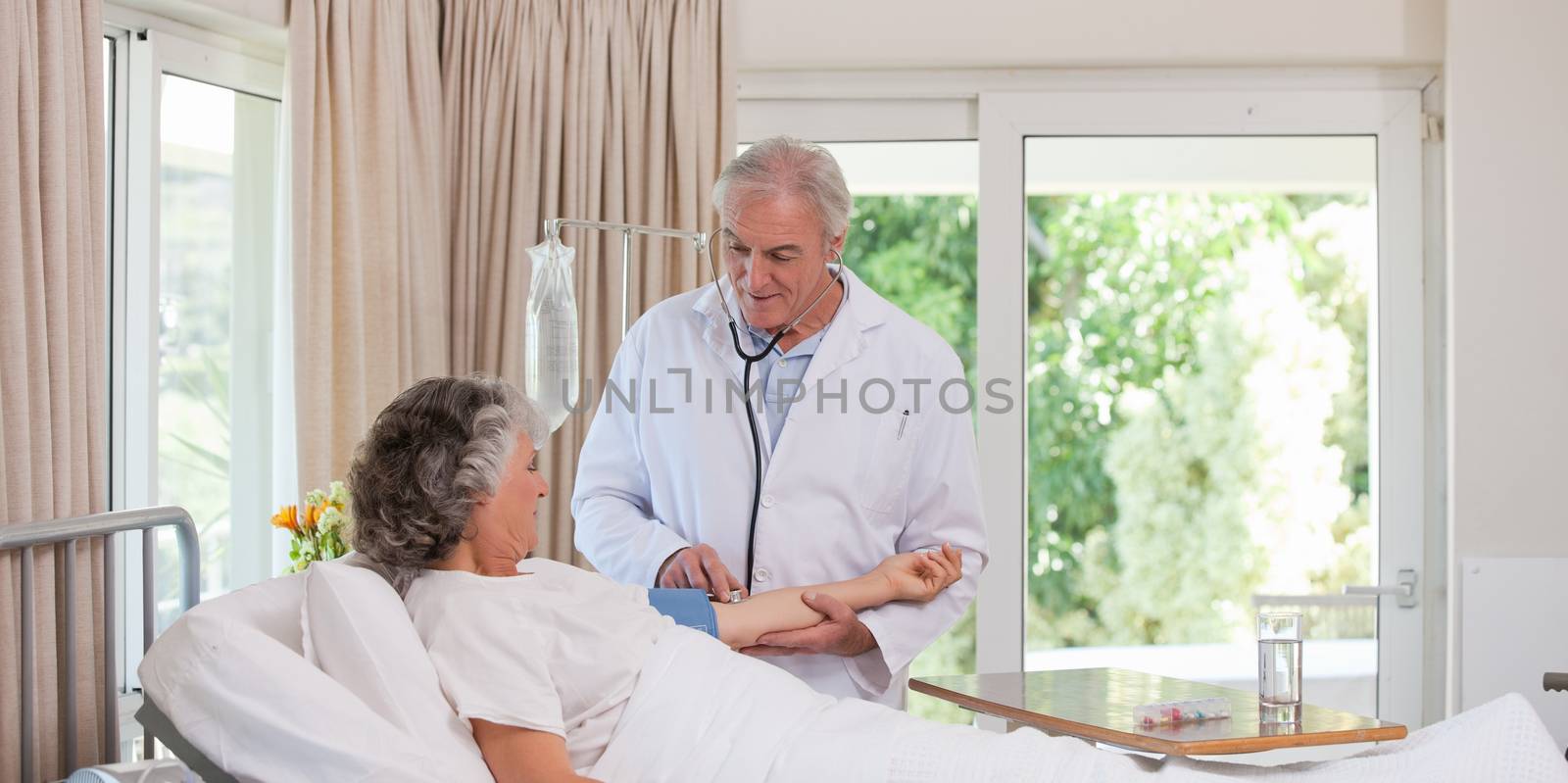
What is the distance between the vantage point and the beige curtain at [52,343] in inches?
86.0

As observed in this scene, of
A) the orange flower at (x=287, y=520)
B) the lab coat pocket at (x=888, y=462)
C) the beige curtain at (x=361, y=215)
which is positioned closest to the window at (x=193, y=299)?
the beige curtain at (x=361, y=215)

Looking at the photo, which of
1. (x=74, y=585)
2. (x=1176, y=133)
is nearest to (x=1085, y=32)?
(x=1176, y=133)

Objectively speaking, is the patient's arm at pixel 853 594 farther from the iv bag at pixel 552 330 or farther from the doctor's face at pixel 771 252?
the iv bag at pixel 552 330

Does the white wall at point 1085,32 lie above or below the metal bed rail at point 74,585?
above

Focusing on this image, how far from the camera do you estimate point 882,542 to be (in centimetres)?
228

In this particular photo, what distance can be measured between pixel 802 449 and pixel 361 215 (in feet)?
4.57

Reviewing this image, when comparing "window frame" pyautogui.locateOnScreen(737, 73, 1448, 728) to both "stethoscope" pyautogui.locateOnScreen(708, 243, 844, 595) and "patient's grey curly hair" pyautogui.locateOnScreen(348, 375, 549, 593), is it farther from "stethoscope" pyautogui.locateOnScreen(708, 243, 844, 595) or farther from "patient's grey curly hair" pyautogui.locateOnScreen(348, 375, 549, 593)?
"patient's grey curly hair" pyautogui.locateOnScreen(348, 375, 549, 593)

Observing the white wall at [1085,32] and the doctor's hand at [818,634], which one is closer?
the doctor's hand at [818,634]

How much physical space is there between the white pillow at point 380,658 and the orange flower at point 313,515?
0.86 m

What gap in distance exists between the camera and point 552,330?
2607mm

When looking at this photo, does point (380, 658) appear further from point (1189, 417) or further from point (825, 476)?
point (1189, 417)

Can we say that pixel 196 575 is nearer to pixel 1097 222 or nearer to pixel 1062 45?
pixel 1062 45

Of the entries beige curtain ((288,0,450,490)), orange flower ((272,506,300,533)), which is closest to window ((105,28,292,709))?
beige curtain ((288,0,450,490))

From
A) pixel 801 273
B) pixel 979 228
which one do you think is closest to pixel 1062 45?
pixel 979 228
